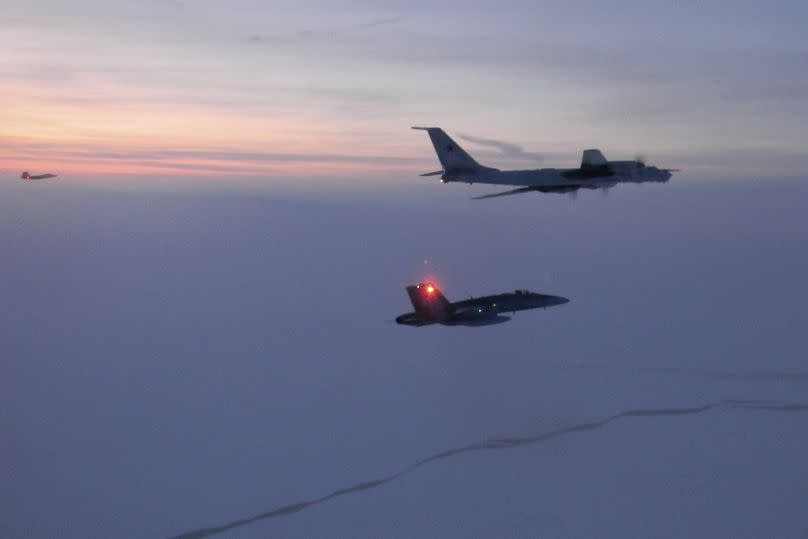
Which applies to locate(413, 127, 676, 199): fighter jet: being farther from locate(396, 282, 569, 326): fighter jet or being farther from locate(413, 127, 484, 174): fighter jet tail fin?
locate(396, 282, 569, 326): fighter jet

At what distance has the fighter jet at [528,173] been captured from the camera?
73.8 metres

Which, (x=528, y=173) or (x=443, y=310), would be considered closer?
(x=528, y=173)

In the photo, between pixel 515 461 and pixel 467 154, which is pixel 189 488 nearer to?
pixel 515 461

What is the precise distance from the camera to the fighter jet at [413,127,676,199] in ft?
242

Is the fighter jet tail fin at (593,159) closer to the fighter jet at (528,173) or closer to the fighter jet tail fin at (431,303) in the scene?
the fighter jet at (528,173)

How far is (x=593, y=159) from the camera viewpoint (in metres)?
72.8

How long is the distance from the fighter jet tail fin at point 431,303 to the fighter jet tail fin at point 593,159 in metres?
24.1

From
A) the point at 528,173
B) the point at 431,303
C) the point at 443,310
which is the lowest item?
the point at 443,310

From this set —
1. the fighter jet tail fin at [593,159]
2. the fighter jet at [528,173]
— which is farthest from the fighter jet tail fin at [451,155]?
the fighter jet tail fin at [593,159]

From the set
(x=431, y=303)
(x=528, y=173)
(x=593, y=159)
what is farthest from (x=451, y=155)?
(x=431, y=303)

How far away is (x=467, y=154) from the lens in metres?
73.7

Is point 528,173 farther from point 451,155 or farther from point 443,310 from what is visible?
point 443,310

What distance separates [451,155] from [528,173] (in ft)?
29.0

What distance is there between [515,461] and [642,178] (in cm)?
12450
